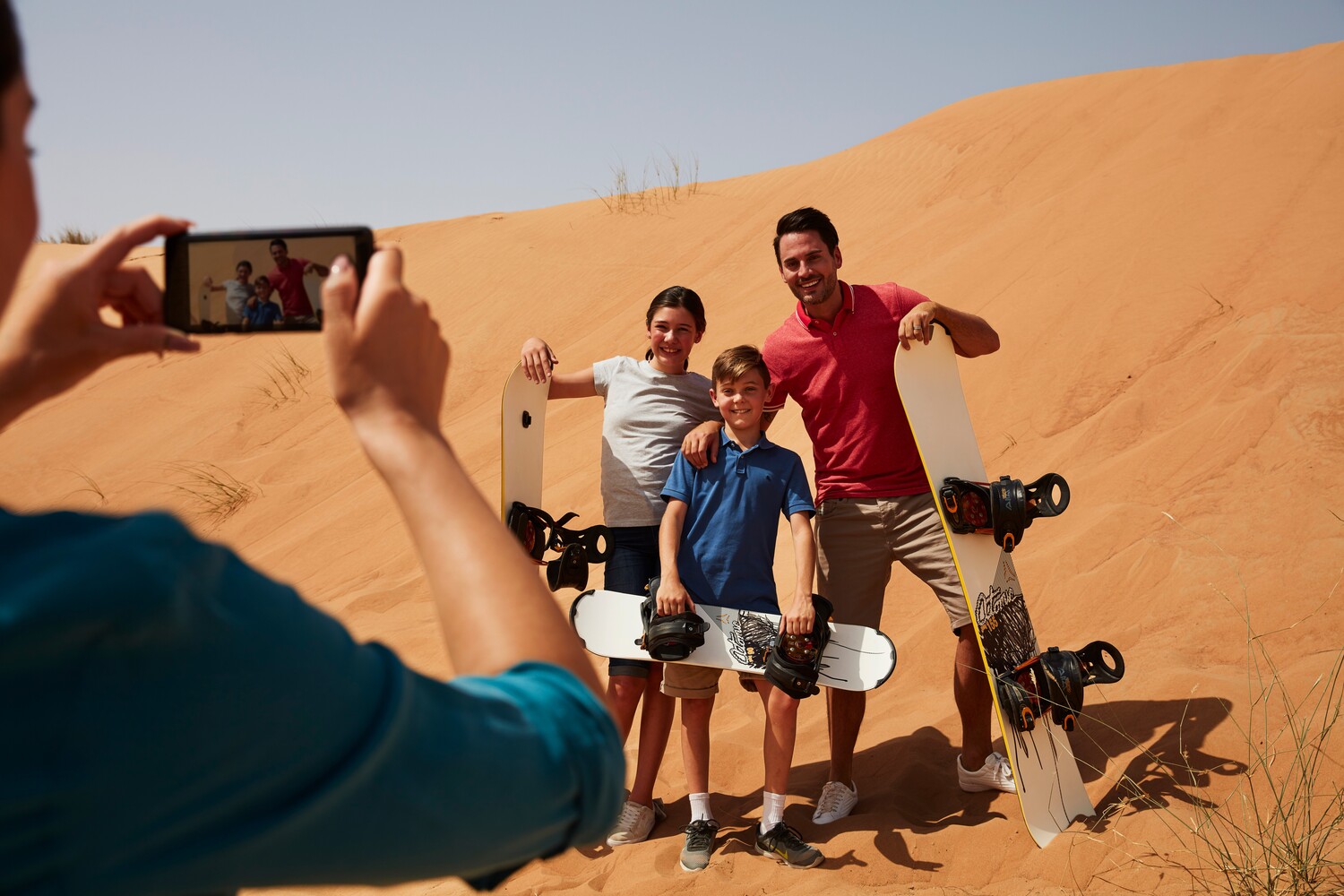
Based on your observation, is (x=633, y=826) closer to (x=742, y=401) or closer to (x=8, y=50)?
(x=742, y=401)

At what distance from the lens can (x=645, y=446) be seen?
4586 mm

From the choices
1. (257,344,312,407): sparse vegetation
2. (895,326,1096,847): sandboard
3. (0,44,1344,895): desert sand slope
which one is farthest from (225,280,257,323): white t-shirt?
(257,344,312,407): sparse vegetation

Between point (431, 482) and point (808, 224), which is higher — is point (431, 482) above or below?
below

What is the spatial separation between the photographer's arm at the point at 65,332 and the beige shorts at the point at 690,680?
332 centimetres

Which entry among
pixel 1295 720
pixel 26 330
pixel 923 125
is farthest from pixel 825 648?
pixel 923 125

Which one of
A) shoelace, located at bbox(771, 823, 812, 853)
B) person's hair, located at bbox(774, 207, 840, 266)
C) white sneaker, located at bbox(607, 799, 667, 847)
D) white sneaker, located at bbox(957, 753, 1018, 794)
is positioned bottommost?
white sneaker, located at bbox(607, 799, 667, 847)

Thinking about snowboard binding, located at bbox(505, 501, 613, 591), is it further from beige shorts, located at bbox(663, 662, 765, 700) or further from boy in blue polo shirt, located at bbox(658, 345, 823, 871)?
beige shorts, located at bbox(663, 662, 765, 700)

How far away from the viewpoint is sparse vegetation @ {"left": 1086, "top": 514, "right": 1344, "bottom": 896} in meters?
2.76

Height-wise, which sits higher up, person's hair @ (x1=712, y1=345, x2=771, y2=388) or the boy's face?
person's hair @ (x1=712, y1=345, x2=771, y2=388)

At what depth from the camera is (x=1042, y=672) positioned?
4.00 meters

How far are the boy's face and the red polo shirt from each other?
265 millimetres

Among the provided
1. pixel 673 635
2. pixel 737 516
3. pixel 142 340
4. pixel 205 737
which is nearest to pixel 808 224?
pixel 737 516

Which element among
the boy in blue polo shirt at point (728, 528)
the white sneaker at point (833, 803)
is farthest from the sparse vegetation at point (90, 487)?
the white sneaker at point (833, 803)

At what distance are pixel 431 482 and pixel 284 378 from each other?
1413 cm
